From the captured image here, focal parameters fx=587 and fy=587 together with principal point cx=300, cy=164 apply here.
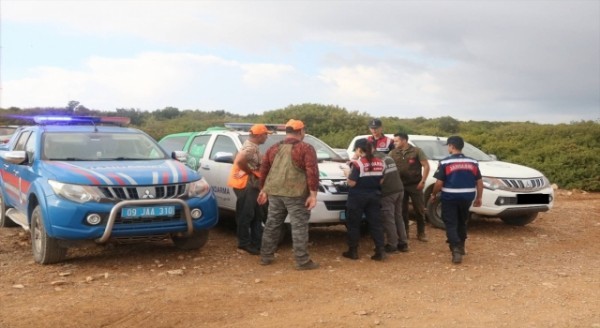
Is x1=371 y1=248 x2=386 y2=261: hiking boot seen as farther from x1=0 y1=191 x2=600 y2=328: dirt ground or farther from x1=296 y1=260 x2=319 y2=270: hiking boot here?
x1=296 y1=260 x2=319 y2=270: hiking boot

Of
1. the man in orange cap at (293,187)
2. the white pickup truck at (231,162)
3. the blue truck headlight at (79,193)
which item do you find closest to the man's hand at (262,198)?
the man in orange cap at (293,187)

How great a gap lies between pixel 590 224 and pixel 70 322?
332 inches

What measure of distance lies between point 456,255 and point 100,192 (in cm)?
392

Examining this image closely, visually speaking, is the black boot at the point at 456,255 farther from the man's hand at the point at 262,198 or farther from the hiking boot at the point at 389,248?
the man's hand at the point at 262,198

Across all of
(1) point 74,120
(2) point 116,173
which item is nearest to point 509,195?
(2) point 116,173

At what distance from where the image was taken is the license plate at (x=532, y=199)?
8.44 metres

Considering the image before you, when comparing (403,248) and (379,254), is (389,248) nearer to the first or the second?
(403,248)

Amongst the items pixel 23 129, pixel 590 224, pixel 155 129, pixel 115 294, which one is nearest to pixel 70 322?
pixel 115 294

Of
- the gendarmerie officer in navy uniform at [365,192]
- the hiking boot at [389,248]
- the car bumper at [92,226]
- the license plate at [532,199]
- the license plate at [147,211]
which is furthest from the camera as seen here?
the license plate at [532,199]

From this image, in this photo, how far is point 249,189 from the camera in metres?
6.83

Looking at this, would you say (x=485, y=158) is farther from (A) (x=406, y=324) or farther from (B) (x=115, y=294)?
(B) (x=115, y=294)

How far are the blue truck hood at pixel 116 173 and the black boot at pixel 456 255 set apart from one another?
3.01m

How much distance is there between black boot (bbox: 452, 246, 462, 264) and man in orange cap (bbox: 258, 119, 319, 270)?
1609mm

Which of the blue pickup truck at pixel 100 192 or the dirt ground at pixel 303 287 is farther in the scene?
the blue pickup truck at pixel 100 192
